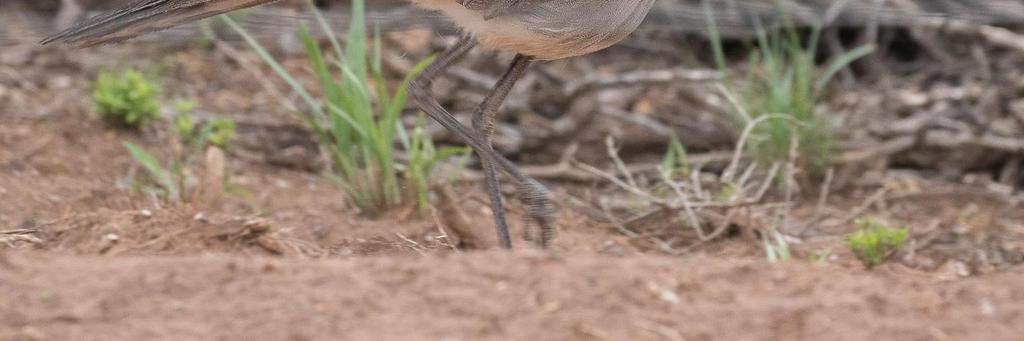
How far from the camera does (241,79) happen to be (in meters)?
7.37

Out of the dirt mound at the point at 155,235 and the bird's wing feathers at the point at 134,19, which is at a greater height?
the bird's wing feathers at the point at 134,19

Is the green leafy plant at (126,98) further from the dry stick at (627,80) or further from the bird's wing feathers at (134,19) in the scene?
the dry stick at (627,80)

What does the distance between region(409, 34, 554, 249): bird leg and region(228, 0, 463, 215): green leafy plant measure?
0.35m

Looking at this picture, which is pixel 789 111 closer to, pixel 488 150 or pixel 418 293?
pixel 488 150

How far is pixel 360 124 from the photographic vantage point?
4672 mm

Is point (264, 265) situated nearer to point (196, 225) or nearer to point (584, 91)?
point (196, 225)

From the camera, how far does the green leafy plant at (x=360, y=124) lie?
15.1 feet

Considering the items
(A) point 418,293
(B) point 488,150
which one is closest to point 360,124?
(B) point 488,150

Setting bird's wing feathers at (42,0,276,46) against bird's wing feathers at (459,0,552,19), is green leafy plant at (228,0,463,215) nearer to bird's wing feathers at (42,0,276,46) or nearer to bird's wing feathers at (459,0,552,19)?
bird's wing feathers at (42,0,276,46)

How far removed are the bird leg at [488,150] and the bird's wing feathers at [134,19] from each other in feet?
2.02

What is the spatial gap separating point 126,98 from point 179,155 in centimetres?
113

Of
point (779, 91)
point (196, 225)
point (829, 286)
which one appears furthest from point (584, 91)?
point (829, 286)

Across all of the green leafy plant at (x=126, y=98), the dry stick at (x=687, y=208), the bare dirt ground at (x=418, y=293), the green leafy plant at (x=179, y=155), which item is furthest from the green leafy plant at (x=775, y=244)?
the green leafy plant at (x=126, y=98)

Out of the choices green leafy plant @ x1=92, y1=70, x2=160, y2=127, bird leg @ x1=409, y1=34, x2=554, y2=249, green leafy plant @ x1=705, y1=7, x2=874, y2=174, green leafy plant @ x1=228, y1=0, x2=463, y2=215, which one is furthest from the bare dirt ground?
green leafy plant @ x1=92, y1=70, x2=160, y2=127
